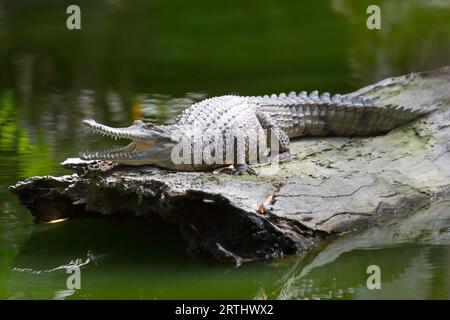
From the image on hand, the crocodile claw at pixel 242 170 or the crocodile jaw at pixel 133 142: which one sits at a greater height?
the crocodile jaw at pixel 133 142

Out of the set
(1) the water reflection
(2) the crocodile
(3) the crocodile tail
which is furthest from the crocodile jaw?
(3) the crocodile tail

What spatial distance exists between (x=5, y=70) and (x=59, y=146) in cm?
369

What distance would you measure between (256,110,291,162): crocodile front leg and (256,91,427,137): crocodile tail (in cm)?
14

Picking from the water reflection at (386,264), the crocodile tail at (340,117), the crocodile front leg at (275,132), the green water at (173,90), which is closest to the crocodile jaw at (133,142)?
the green water at (173,90)

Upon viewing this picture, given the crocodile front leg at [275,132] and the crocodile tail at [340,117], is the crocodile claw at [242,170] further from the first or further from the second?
the crocodile tail at [340,117]

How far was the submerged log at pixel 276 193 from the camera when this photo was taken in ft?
14.4

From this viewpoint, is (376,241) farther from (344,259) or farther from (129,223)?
(129,223)

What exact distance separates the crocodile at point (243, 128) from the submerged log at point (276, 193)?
0.12 metres

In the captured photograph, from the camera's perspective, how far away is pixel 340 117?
5.86m

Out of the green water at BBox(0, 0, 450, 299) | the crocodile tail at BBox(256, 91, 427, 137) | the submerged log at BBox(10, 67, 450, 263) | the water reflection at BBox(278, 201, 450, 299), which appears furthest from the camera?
the crocodile tail at BBox(256, 91, 427, 137)

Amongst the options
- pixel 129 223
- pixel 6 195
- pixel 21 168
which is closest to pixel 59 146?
pixel 21 168

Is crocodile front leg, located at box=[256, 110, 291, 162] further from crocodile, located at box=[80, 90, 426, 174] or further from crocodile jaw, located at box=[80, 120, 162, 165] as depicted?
crocodile jaw, located at box=[80, 120, 162, 165]

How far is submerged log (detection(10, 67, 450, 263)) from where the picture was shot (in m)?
4.40

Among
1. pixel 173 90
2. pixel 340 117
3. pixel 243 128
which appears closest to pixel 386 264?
pixel 243 128
